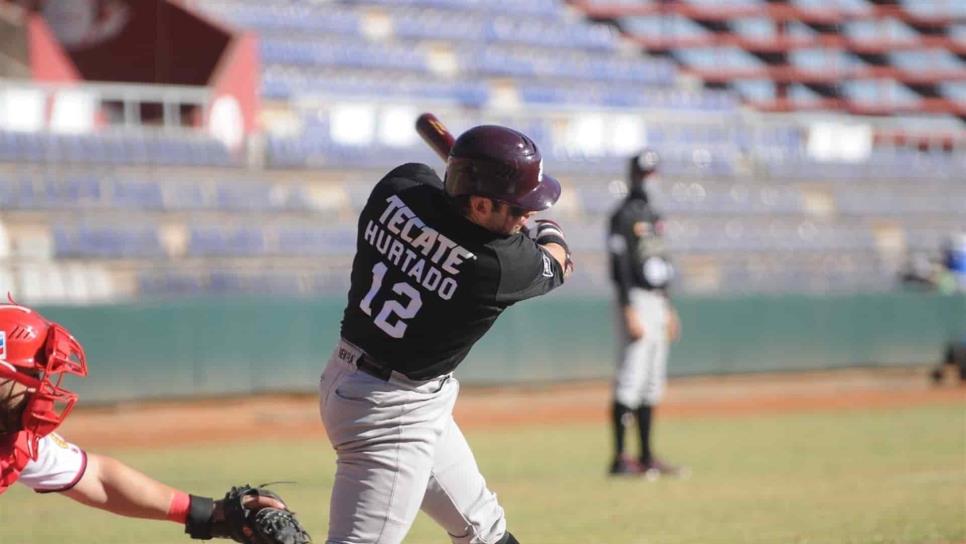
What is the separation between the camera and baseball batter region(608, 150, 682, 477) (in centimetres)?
965

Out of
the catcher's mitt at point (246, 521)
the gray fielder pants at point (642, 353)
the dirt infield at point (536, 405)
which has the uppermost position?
the catcher's mitt at point (246, 521)

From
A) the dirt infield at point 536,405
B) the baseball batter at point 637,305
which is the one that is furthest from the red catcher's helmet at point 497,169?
the dirt infield at point 536,405

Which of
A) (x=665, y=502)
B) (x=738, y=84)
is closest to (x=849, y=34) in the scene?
(x=738, y=84)

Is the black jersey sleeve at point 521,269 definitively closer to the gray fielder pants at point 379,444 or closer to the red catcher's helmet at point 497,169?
the red catcher's helmet at point 497,169

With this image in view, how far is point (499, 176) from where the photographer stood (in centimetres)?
422

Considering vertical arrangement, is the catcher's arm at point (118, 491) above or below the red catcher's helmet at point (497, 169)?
below

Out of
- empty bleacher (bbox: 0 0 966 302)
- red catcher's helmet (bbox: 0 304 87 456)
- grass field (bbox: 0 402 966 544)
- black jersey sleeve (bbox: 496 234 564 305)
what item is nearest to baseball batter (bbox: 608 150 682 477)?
grass field (bbox: 0 402 966 544)

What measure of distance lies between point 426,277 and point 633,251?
18.2 feet

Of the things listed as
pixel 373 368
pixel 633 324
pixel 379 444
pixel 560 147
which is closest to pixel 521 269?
pixel 373 368

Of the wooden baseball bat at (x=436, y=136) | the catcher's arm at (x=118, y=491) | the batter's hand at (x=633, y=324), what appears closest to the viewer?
the catcher's arm at (x=118, y=491)

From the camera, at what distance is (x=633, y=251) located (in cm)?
967

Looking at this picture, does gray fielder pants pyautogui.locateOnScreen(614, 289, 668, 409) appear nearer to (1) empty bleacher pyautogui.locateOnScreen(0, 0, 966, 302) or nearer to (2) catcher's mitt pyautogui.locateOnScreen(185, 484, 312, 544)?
(2) catcher's mitt pyautogui.locateOnScreen(185, 484, 312, 544)

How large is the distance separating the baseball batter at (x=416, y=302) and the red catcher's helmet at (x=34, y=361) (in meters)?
0.85

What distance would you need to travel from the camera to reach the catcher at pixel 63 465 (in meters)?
4.29
